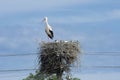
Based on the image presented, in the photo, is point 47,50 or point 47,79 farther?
point 47,79

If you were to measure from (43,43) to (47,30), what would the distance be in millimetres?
1088

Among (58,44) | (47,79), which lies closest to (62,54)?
(58,44)

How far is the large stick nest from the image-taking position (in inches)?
1433

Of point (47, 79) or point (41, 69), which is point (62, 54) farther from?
point (47, 79)

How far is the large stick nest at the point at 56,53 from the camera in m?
36.4

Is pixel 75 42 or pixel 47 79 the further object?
pixel 47 79

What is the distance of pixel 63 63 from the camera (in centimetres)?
3700

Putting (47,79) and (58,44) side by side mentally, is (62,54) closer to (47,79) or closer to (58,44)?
(58,44)

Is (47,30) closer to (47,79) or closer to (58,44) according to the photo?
(58,44)

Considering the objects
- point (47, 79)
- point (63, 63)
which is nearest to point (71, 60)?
point (63, 63)

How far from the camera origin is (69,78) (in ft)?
124

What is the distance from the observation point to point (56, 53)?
36375 millimetres

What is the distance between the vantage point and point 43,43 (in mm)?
36469

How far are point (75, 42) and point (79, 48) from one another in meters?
0.29
